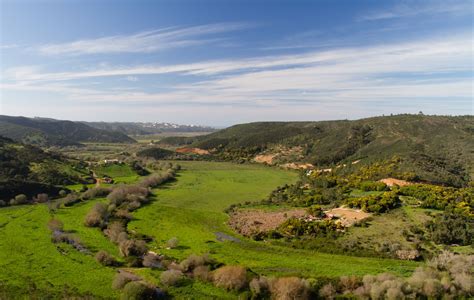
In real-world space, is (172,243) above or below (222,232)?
above

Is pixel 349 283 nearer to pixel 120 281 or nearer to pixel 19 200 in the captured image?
pixel 120 281

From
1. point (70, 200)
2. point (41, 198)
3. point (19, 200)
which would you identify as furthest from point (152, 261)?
Result: point (41, 198)

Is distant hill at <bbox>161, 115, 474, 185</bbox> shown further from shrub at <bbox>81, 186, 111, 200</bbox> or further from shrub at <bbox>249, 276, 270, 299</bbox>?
shrub at <bbox>81, 186, 111, 200</bbox>

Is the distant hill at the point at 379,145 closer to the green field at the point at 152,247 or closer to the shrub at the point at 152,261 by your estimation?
the green field at the point at 152,247

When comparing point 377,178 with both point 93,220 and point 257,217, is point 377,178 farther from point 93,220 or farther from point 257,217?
point 93,220

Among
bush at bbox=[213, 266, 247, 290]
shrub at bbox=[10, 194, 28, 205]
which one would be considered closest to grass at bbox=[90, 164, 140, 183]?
shrub at bbox=[10, 194, 28, 205]

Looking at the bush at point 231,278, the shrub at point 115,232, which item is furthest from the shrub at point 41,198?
the bush at point 231,278

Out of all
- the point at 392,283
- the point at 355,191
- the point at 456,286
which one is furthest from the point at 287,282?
the point at 355,191
